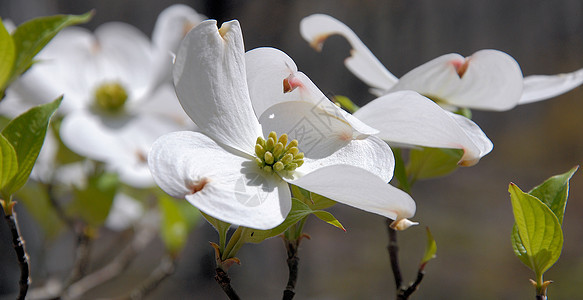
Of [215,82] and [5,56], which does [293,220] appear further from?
[5,56]

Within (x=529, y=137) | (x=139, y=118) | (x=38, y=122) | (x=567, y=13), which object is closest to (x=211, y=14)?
(x=139, y=118)

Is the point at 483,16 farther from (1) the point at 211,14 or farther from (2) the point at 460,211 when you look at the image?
(1) the point at 211,14

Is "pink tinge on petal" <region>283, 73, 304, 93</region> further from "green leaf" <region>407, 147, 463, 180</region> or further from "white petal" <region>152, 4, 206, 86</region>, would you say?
"white petal" <region>152, 4, 206, 86</region>

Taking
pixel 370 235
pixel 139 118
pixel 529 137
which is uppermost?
pixel 139 118

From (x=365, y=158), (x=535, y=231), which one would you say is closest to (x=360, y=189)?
(x=365, y=158)

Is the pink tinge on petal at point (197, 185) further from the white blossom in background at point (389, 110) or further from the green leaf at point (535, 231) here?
the green leaf at point (535, 231)

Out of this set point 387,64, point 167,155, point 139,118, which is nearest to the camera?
point 167,155

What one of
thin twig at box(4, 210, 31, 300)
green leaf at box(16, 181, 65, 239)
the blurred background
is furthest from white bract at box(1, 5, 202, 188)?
the blurred background
